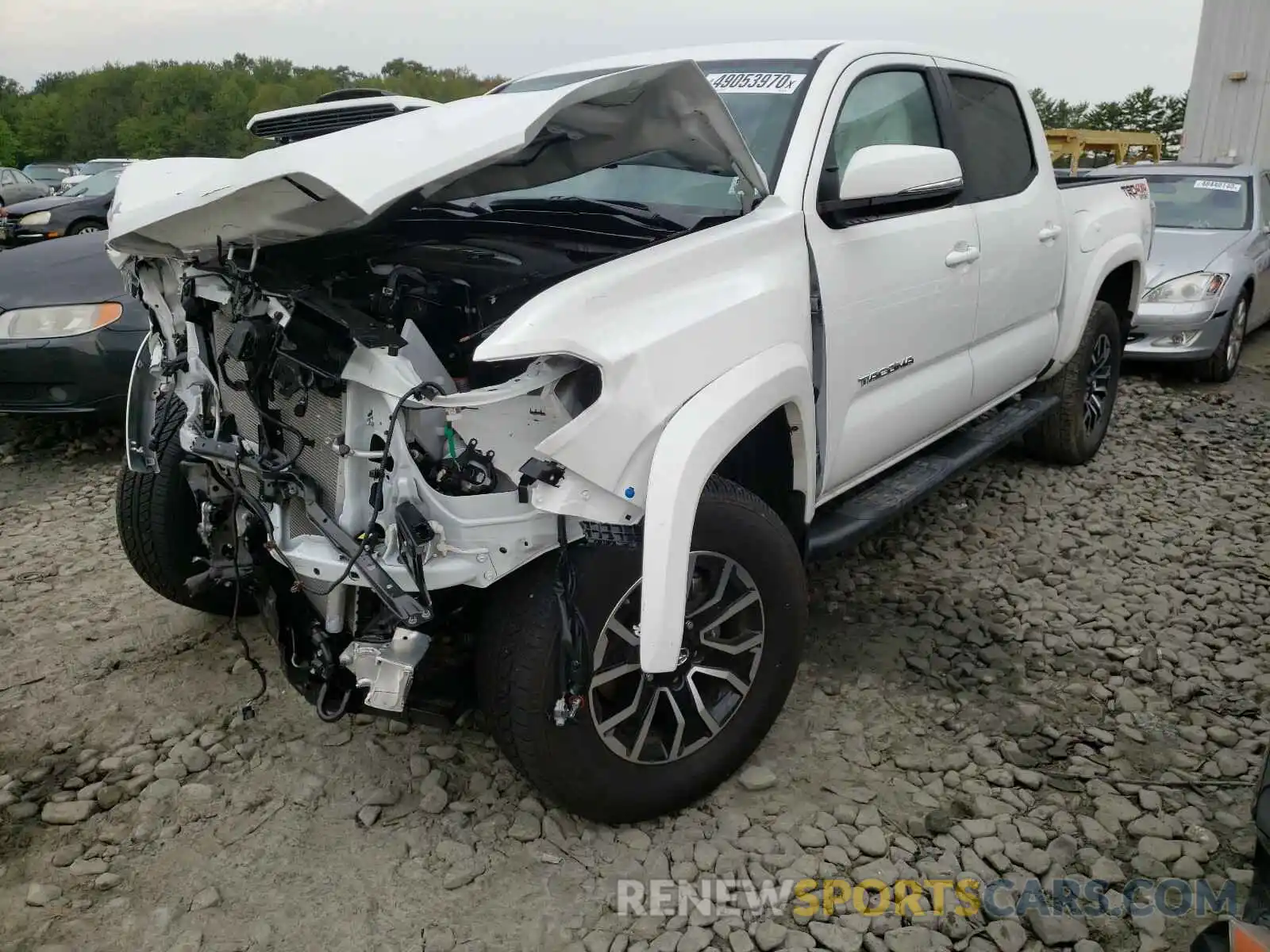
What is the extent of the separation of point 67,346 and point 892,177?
4.07 metres

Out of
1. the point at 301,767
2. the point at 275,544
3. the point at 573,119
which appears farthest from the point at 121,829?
the point at 573,119

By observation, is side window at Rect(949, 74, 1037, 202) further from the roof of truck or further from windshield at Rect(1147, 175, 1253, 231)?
windshield at Rect(1147, 175, 1253, 231)

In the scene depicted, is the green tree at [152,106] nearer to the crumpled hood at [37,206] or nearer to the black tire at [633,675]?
the crumpled hood at [37,206]

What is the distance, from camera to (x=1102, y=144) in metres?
14.2

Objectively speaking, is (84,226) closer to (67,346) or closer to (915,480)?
(67,346)

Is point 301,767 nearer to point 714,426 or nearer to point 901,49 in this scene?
point 714,426

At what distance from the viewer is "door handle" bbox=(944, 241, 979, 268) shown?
3.26m

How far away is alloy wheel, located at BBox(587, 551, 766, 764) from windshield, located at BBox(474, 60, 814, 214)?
3.47ft

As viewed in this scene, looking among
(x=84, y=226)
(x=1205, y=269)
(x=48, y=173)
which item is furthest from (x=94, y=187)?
(x=1205, y=269)

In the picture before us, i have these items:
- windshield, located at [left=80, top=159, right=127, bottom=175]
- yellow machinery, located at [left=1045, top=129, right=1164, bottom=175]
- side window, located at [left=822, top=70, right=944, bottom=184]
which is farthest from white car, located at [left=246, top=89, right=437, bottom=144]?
windshield, located at [left=80, top=159, right=127, bottom=175]

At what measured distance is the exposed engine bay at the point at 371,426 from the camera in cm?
204

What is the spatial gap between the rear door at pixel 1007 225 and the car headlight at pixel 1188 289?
3207 mm

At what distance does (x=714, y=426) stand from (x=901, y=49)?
1.98 meters

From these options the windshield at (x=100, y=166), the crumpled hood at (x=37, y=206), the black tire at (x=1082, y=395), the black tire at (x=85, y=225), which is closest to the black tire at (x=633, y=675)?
the black tire at (x=1082, y=395)
